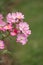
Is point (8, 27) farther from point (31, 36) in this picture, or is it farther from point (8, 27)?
point (31, 36)

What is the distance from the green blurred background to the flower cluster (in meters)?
1.18

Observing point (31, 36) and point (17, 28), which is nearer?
point (17, 28)

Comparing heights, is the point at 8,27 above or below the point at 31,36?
above

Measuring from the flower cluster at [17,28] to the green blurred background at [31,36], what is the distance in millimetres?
1182

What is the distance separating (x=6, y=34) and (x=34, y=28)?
338 centimetres

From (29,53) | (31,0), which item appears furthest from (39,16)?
(29,53)

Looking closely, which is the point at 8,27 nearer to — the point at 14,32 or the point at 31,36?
the point at 14,32

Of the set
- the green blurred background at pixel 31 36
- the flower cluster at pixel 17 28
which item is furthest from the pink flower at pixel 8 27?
the green blurred background at pixel 31 36

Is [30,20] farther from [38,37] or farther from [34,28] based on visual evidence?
[38,37]

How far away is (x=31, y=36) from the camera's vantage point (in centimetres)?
621

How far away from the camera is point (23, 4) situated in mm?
7773

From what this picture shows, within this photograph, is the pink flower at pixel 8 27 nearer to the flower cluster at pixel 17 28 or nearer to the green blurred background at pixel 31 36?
the flower cluster at pixel 17 28

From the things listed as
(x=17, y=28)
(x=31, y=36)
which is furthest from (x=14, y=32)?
(x=31, y=36)

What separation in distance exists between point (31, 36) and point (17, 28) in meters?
3.12
